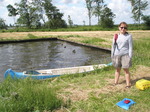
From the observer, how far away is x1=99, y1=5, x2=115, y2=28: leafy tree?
50.1m

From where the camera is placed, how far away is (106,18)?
50719 mm

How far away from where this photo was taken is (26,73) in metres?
6.96

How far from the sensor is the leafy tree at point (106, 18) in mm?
50122

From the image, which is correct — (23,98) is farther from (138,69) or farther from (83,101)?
(138,69)

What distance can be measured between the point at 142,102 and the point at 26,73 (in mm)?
4906

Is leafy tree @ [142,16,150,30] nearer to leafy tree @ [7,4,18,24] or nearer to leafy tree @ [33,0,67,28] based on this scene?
leafy tree @ [33,0,67,28]

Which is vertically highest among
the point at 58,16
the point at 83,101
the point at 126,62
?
the point at 58,16

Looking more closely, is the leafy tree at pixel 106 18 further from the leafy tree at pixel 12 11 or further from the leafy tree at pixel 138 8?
the leafy tree at pixel 12 11

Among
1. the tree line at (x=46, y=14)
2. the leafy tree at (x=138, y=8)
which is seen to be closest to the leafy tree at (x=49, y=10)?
the tree line at (x=46, y=14)

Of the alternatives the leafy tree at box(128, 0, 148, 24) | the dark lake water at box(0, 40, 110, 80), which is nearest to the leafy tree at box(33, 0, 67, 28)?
the leafy tree at box(128, 0, 148, 24)

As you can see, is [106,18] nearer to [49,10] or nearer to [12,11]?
[49,10]

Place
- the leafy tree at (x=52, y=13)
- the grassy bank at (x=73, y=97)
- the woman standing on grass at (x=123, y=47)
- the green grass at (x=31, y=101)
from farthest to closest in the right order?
the leafy tree at (x=52, y=13) → the woman standing on grass at (x=123, y=47) → the grassy bank at (x=73, y=97) → the green grass at (x=31, y=101)

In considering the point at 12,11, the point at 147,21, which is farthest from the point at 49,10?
the point at 147,21

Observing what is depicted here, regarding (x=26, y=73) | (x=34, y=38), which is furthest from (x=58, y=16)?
(x=26, y=73)
